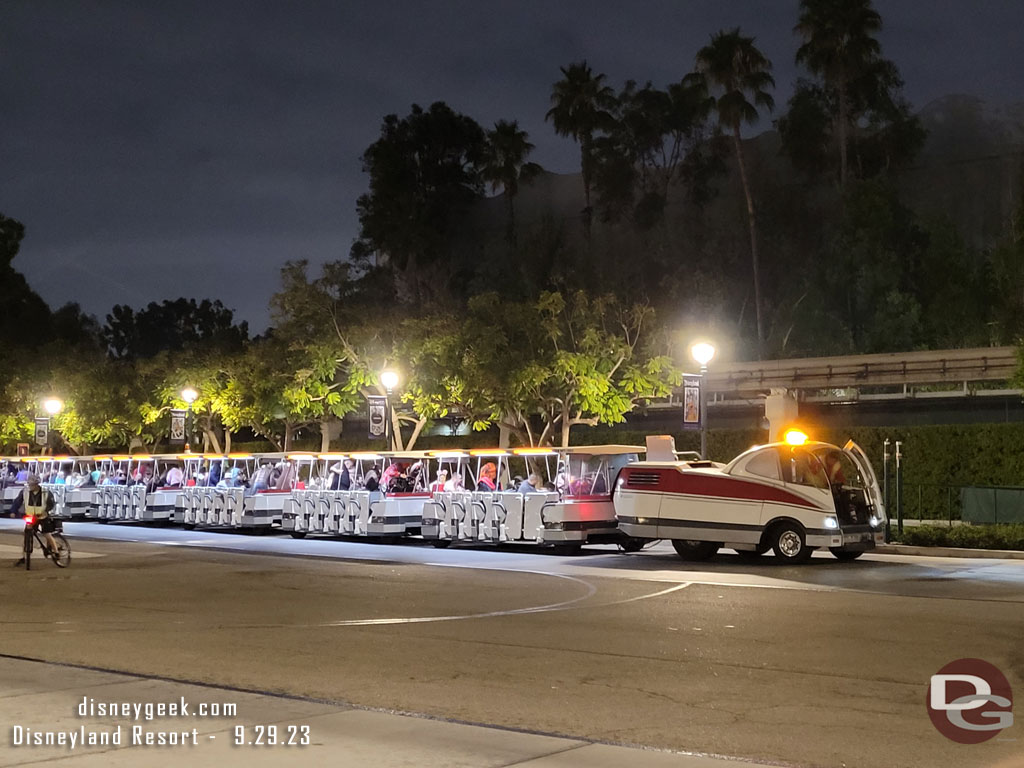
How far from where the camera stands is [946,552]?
77.8 ft

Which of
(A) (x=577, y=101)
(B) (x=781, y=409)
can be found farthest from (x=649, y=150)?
(B) (x=781, y=409)

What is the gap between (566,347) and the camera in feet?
126

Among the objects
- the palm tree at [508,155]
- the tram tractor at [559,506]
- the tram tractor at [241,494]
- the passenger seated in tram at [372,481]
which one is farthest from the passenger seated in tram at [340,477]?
the palm tree at [508,155]

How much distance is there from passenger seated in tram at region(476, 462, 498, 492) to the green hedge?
8.29m

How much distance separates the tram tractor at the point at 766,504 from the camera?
21.6 meters

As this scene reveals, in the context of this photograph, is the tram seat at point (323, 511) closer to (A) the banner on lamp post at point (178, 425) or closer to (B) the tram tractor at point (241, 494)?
(B) the tram tractor at point (241, 494)

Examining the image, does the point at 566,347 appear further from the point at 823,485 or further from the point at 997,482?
the point at 823,485

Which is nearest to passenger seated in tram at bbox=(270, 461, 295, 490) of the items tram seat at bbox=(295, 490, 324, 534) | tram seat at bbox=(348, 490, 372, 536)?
tram seat at bbox=(295, 490, 324, 534)

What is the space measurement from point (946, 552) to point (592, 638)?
13209mm

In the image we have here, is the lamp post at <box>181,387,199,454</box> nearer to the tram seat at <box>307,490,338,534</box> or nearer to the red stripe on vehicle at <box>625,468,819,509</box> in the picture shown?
the tram seat at <box>307,490,338,534</box>

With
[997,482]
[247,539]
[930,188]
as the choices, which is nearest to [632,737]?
[247,539]

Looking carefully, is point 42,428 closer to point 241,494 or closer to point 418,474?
point 241,494

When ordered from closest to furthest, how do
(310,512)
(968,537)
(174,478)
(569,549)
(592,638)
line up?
(592,638) → (968,537) → (569,549) → (310,512) → (174,478)

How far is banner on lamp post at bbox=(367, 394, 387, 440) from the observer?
3603 cm
